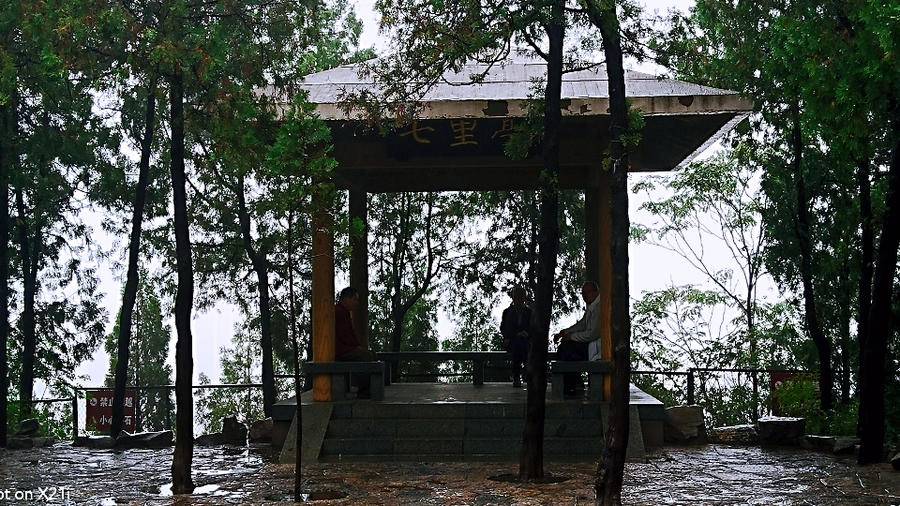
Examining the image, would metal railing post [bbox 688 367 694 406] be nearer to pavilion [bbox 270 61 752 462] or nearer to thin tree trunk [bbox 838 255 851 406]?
thin tree trunk [bbox 838 255 851 406]

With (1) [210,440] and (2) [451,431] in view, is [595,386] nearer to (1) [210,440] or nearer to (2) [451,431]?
(2) [451,431]

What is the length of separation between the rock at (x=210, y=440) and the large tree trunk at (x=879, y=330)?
8.55m

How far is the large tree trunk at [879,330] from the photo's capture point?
11.0m

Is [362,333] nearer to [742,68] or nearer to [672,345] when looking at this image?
[742,68]

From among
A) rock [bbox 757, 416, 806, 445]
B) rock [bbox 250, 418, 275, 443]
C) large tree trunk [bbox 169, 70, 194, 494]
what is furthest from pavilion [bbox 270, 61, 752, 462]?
rock [bbox 757, 416, 806, 445]

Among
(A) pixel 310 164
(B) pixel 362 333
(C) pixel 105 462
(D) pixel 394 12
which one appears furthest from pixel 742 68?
(C) pixel 105 462

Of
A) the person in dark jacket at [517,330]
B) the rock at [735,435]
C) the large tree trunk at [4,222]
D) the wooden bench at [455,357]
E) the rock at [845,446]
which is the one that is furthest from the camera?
the wooden bench at [455,357]

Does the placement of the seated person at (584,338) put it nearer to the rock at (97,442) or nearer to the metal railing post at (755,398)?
the metal railing post at (755,398)

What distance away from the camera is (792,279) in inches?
728

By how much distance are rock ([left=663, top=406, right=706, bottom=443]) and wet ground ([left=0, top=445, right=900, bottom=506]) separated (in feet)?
3.26

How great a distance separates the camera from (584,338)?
13383 millimetres

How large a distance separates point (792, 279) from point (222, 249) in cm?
1074

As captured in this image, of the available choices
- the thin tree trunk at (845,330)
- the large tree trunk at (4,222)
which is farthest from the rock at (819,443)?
the large tree trunk at (4,222)

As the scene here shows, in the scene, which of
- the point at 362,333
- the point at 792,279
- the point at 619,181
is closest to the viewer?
the point at 619,181
